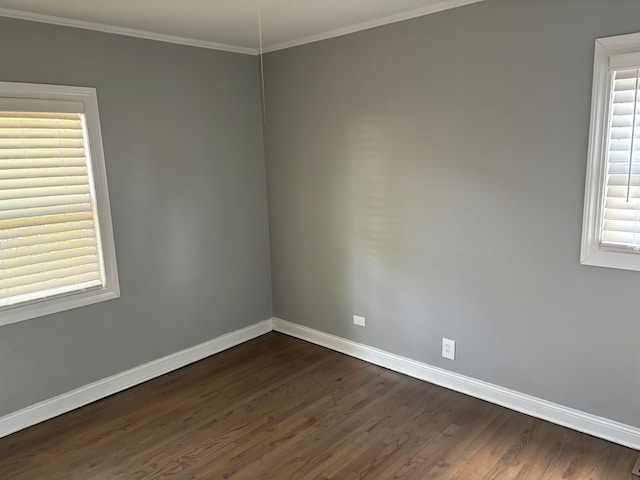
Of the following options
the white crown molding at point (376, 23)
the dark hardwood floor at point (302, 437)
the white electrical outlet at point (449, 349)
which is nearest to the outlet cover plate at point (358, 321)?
the dark hardwood floor at point (302, 437)

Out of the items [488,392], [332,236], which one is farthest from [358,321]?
[488,392]

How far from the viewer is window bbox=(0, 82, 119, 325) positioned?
2754 millimetres

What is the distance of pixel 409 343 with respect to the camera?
3.40 m

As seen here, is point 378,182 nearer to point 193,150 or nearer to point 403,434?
point 193,150

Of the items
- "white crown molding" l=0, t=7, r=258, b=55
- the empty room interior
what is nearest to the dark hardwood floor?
the empty room interior

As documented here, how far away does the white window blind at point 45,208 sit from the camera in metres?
2.76

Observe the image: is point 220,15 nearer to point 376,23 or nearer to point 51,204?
point 376,23

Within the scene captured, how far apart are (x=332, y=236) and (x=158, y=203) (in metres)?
1.31

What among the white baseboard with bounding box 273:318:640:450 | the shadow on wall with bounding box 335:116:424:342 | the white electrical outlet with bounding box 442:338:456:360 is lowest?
the white baseboard with bounding box 273:318:640:450

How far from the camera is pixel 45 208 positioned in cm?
290

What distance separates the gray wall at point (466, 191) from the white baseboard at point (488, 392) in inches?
2.1

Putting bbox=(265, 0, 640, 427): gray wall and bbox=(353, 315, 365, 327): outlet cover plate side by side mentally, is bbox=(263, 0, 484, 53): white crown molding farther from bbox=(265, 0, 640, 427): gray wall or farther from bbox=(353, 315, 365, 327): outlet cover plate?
bbox=(353, 315, 365, 327): outlet cover plate

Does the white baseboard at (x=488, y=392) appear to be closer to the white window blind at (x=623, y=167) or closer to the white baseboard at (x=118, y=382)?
the white baseboard at (x=118, y=382)

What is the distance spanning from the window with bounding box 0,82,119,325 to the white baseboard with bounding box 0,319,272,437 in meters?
0.58
